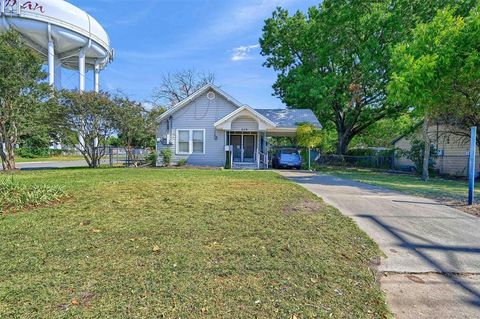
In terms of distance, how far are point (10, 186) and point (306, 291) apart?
25.4ft

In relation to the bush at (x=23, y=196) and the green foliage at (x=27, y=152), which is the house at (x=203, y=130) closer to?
the bush at (x=23, y=196)

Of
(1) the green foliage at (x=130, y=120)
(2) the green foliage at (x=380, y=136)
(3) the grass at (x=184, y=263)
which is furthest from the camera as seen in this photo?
(2) the green foliage at (x=380, y=136)

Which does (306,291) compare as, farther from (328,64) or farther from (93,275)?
(328,64)

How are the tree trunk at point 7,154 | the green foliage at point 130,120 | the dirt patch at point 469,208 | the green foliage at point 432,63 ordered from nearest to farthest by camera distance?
the dirt patch at point 469,208 → the green foliage at point 432,63 → the tree trunk at point 7,154 → the green foliage at point 130,120

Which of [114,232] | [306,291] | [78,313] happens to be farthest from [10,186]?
[306,291]

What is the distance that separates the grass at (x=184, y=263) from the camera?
8.06 feet

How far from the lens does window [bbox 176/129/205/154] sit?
18891 millimetres

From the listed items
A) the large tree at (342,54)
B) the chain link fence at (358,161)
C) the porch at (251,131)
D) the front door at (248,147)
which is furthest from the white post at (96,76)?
the chain link fence at (358,161)

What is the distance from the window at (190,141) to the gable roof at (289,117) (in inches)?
222

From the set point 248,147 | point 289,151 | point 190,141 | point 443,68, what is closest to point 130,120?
point 190,141

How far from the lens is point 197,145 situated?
747 inches

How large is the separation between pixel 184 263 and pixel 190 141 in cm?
1606

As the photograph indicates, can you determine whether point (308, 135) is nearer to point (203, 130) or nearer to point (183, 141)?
point (203, 130)

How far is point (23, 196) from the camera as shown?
628cm
